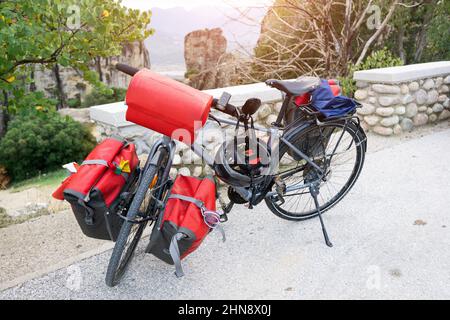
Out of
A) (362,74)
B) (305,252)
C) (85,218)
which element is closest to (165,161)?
(85,218)

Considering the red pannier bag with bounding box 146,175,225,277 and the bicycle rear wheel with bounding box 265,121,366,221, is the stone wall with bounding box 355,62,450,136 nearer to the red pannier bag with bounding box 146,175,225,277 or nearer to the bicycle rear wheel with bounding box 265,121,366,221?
the bicycle rear wheel with bounding box 265,121,366,221

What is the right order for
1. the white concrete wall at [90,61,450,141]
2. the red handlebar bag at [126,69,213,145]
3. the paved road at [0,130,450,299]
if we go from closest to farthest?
the red handlebar bag at [126,69,213,145] < the paved road at [0,130,450,299] < the white concrete wall at [90,61,450,141]

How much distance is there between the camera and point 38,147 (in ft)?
33.5

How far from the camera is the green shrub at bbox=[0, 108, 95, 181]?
10.1 metres

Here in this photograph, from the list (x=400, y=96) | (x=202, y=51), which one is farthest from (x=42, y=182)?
(x=202, y=51)

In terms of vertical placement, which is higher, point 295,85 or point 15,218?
point 295,85

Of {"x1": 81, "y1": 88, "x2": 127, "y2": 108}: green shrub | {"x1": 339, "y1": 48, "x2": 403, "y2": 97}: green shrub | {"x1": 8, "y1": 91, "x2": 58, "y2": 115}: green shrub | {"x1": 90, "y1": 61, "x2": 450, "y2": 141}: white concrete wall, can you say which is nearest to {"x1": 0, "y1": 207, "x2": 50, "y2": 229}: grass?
{"x1": 8, "y1": 91, "x2": 58, "y2": 115}: green shrub

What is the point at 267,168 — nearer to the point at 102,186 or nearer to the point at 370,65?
the point at 102,186

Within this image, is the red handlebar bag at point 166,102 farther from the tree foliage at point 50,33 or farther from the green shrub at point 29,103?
the green shrub at point 29,103

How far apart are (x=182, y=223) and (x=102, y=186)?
480mm

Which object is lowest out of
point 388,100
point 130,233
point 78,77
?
point 78,77

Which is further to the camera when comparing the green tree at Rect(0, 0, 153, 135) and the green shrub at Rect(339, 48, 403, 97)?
the green shrub at Rect(339, 48, 403, 97)

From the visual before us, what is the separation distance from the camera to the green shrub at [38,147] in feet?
33.0

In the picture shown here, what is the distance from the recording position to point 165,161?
89.0 inches
